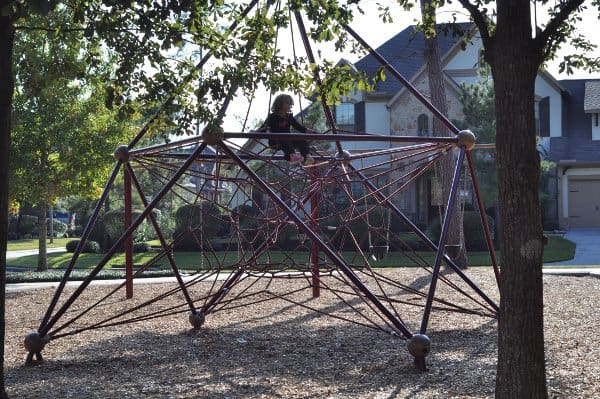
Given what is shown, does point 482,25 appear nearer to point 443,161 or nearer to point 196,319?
point 196,319

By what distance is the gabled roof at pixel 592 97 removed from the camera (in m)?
30.7

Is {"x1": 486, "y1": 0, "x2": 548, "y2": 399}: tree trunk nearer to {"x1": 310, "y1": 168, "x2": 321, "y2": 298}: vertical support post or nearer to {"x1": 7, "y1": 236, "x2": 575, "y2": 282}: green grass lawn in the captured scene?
{"x1": 310, "y1": 168, "x2": 321, "y2": 298}: vertical support post

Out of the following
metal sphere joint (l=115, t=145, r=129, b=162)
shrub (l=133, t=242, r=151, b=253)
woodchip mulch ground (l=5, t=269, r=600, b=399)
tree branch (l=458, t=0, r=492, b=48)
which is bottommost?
shrub (l=133, t=242, r=151, b=253)

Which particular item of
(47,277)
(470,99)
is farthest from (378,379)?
(470,99)

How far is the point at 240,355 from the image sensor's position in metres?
7.04

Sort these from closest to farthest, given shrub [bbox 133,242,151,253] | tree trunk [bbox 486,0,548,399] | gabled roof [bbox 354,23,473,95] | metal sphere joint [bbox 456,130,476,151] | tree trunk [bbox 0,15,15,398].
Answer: tree trunk [bbox 486,0,548,399], tree trunk [bbox 0,15,15,398], metal sphere joint [bbox 456,130,476,151], shrub [bbox 133,242,151,253], gabled roof [bbox 354,23,473,95]

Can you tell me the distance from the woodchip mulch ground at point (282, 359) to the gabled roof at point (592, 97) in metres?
22.6

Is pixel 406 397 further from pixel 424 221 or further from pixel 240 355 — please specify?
pixel 424 221

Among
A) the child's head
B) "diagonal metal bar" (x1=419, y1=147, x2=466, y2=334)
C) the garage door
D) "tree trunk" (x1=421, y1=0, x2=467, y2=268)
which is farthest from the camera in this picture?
the garage door

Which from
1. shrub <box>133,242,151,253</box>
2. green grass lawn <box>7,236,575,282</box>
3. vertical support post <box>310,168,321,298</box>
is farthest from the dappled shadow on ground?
shrub <box>133,242,151,253</box>

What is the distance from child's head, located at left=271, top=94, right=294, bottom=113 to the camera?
8.39 meters

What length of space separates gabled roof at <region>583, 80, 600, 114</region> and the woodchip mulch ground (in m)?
22.6

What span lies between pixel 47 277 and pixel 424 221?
57.2 ft

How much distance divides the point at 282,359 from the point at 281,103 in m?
2.98
